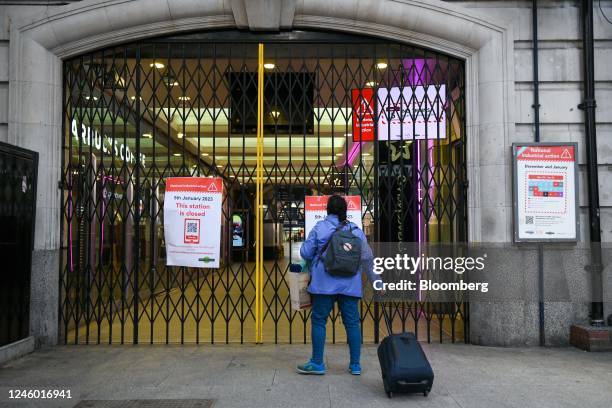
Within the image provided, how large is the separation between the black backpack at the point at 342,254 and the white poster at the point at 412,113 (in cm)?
258

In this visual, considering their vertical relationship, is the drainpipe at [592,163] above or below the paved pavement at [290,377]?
above

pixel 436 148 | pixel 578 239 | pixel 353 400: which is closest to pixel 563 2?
pixel 436 148

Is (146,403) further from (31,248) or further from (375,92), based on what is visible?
(375,92)

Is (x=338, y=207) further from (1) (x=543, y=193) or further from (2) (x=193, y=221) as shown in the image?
(1) (x=543, y=193)

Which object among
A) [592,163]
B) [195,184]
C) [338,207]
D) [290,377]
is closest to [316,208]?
[195,184]

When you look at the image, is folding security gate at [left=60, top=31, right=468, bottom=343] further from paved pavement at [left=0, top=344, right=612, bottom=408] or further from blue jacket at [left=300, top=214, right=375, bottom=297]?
blue jacket at [left=300, top=214, right=375, bottom=297]

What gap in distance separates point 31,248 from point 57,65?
254 cm

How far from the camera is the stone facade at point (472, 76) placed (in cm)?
736

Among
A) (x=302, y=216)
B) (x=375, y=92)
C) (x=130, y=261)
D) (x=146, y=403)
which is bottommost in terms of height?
(x=146, y=403)

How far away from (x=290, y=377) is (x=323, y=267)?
1.20 metres

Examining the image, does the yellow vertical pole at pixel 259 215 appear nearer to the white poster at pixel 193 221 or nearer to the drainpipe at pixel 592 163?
the white poster at pixel 193 221

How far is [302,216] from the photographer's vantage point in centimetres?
788

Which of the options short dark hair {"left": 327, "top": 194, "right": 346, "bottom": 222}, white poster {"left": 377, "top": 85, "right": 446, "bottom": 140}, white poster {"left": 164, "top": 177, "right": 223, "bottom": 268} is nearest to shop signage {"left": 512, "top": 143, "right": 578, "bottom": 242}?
white poster {"left": 377, "top": 85, "right": 446, "bottom": 140}

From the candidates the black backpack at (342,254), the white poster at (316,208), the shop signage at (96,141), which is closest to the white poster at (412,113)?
the white poster at (316,208)
